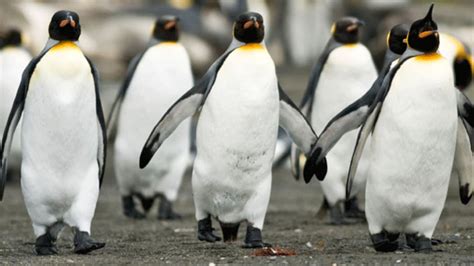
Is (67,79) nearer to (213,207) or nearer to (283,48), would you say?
(213,207)

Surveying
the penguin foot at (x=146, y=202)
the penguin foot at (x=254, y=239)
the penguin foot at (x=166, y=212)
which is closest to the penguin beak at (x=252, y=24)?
the penguin foot at (x=254, y=239)

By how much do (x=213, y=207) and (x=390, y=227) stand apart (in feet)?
4.60

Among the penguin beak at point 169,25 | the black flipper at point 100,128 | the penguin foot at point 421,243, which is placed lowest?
the penguin foot at point 421,243

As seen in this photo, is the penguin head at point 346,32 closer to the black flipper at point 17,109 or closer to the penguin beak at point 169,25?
the penguin beak at point 169,25

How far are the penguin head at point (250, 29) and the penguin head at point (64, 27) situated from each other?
3.87ft

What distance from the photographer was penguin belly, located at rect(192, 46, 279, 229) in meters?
9.13

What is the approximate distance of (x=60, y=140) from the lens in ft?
28.8

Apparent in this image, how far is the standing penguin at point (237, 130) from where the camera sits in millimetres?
9133

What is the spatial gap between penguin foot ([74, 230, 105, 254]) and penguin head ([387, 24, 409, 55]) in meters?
3.03

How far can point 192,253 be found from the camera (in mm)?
8773

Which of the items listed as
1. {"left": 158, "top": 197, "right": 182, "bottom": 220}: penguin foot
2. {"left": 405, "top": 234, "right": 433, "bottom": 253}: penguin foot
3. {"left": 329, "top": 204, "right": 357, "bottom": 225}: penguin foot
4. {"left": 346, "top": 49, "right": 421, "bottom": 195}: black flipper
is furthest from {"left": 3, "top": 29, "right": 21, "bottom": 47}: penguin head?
{"left": 405, "top": 234, "right": 433, "bottom": 253}: penguin foot

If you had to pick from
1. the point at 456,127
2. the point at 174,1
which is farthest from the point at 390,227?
the point at 174,1

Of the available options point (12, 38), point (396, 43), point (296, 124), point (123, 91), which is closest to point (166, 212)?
point (123, 91)

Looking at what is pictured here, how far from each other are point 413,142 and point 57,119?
242 centimetres
